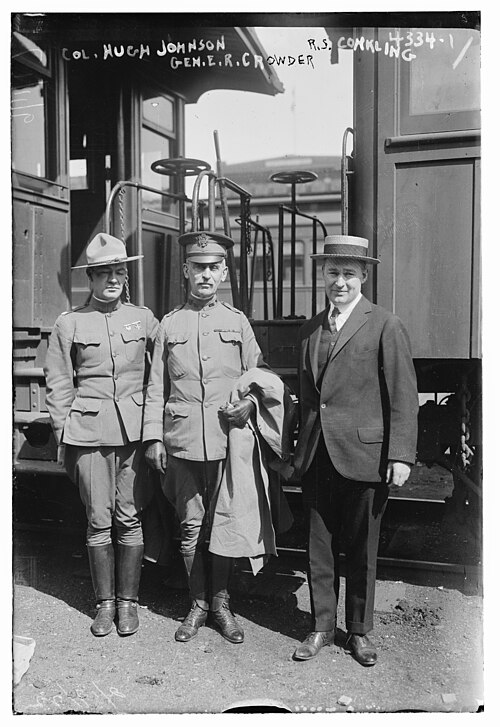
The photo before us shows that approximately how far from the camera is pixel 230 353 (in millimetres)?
3553

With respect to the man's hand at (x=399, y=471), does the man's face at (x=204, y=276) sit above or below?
above

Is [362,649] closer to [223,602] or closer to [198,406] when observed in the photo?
[223,602]

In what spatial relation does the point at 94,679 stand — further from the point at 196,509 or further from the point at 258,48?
the point at 258,48

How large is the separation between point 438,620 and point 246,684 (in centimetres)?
118

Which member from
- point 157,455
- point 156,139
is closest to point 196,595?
point 157,455

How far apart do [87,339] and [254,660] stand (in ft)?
5.79

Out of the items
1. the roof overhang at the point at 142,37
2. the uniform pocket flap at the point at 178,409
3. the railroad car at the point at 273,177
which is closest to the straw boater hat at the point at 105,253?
the railroad car at the point at 273,177

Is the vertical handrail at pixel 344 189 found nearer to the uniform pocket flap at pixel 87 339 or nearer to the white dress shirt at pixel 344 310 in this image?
the white dress shirt at pixel 344 310

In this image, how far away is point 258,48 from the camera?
352 cm

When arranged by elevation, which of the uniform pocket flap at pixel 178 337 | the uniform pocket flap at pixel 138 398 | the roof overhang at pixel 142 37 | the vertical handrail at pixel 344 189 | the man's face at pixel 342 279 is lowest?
the uniform pocket flap at pixel 138 398

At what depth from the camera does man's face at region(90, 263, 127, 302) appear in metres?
3.59

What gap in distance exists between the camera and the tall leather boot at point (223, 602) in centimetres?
348

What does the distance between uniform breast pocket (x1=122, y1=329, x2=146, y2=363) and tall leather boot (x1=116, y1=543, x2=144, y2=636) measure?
970 millimetres

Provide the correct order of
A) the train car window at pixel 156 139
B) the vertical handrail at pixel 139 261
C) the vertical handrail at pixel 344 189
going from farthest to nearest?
the train car window at pixel 156 139 < the vertical handrail at pixel 139 261 < the vertical handrail at pixel 344 189
